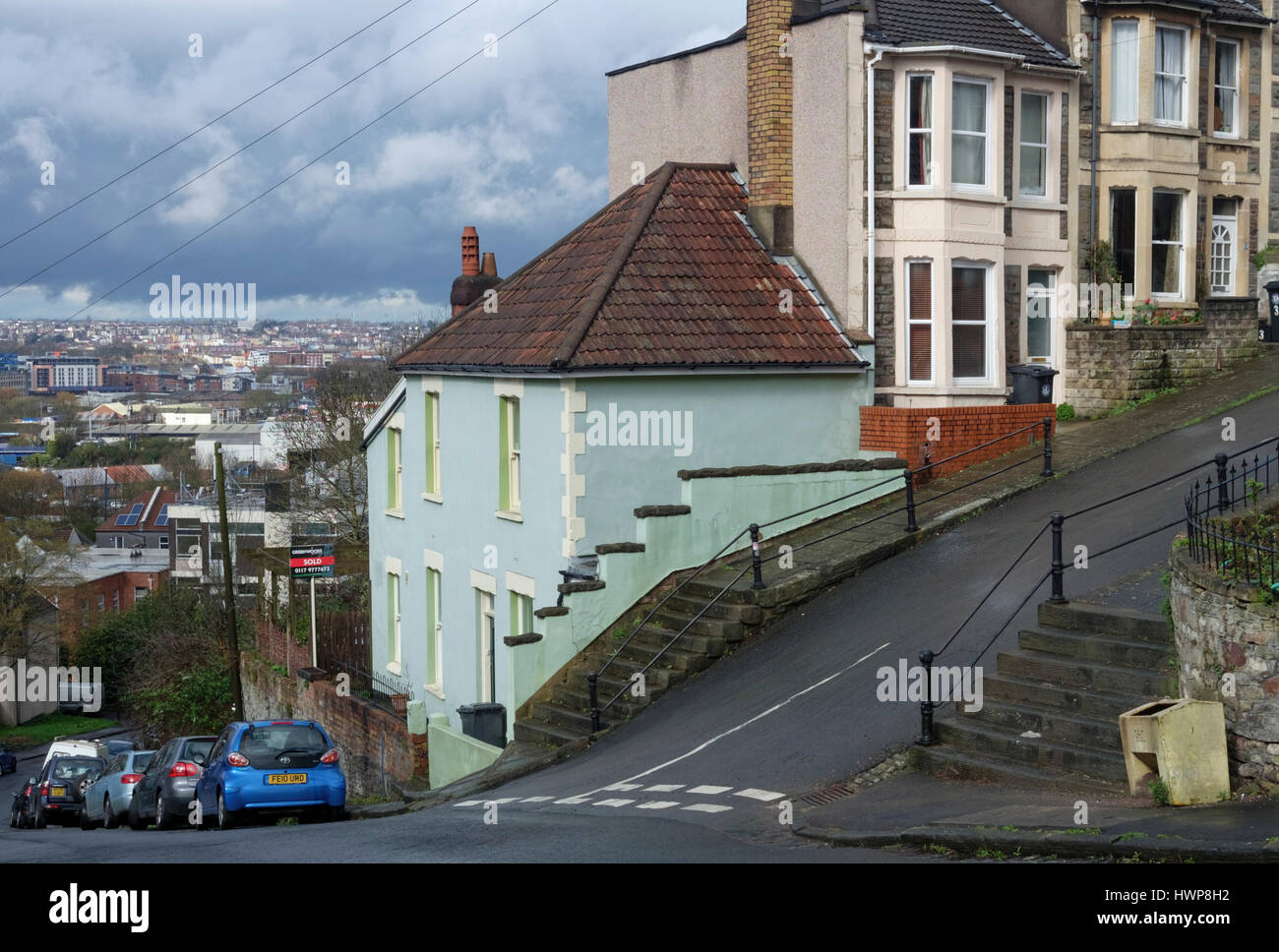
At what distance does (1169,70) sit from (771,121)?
335 inches

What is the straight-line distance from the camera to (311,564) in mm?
29062

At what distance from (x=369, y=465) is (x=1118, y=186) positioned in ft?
51.4

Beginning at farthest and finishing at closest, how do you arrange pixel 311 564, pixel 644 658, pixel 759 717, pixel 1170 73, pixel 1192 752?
1. pixel 311 564
2. pixel 1170 73
3. pixel 644 658
4. pixel 759 717
5. pixel 1192 752

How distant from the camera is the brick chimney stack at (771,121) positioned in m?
25.0

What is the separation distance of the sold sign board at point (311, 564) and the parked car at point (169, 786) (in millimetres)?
7464

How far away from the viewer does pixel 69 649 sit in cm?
7788

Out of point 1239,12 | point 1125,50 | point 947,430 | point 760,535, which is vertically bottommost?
point 760,535

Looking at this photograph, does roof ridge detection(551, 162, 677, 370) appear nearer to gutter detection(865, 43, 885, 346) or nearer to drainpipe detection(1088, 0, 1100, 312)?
gutter detection(865, 43, 885, 346)

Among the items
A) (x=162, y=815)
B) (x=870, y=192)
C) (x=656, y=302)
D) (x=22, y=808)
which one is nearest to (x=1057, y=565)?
(x=656, y=302)

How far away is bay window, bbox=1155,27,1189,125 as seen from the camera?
27984 mm

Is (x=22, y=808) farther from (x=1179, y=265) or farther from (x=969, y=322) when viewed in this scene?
(x=1179, y=265)

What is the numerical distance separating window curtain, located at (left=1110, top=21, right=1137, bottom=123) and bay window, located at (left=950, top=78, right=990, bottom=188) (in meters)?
3.98

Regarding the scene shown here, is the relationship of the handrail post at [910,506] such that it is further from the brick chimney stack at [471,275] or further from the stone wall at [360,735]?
the brick chimney stack at [471,275]
